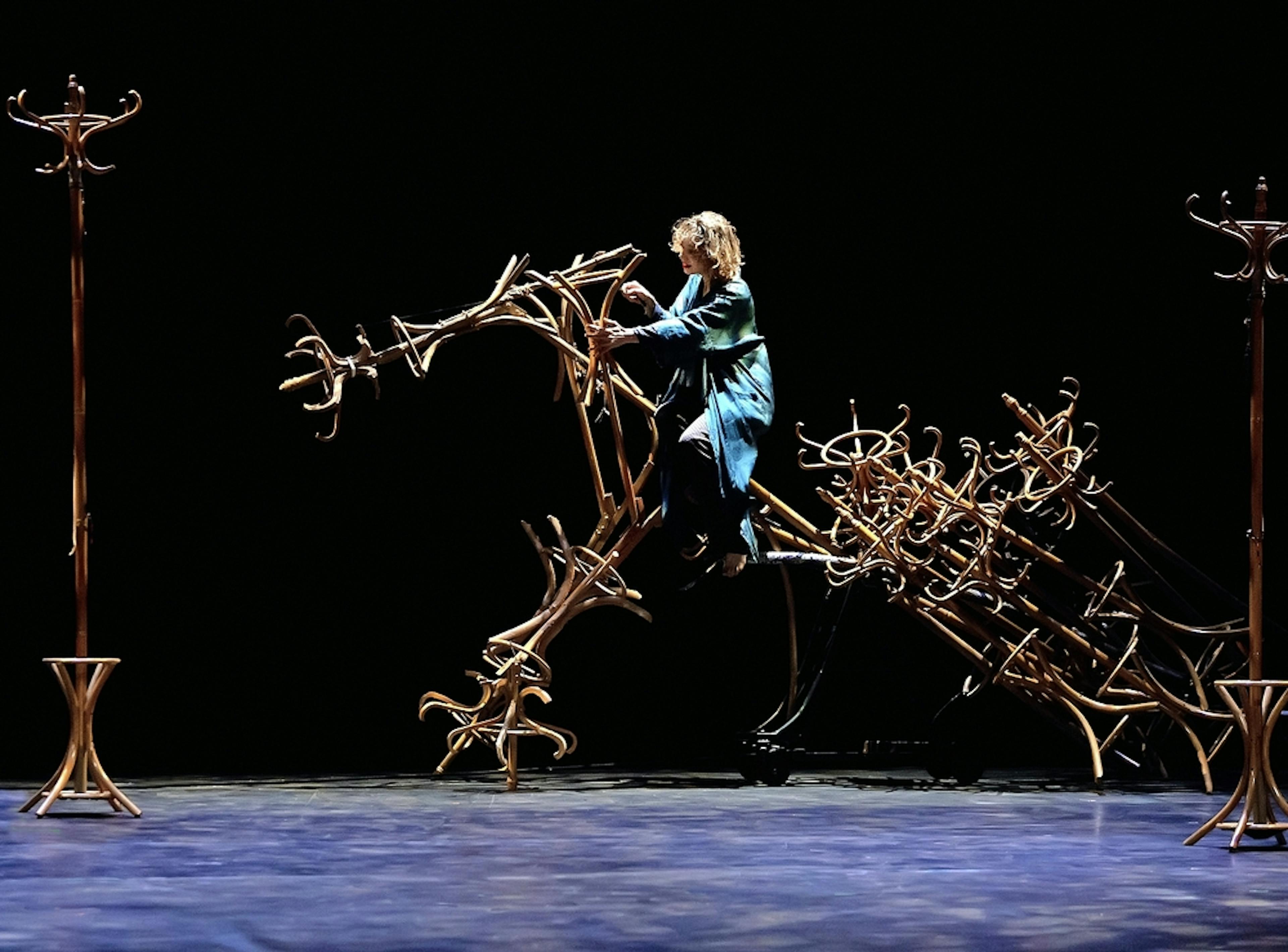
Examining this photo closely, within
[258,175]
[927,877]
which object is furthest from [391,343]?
[927,877]

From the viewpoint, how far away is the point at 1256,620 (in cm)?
505

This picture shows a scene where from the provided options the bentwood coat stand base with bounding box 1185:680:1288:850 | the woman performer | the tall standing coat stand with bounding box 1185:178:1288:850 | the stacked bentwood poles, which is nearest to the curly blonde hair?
the woman performer

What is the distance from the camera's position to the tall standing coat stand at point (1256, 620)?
4.97 meters

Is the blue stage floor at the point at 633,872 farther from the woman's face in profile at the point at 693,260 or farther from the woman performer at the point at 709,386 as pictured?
the woman's face in profile at the point at 693,260

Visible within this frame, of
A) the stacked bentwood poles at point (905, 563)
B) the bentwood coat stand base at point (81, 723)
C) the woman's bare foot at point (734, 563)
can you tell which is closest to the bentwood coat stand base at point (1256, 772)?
the stacked bentwood poles at point (905, 563)

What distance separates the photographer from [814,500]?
26.3 feet

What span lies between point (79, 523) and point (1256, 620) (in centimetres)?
292

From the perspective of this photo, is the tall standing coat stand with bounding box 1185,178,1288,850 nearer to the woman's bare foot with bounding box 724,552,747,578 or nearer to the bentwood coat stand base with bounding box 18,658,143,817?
the woman's bare foot with bounding box 724,552,747,578

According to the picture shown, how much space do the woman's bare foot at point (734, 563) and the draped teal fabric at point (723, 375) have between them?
5 cm

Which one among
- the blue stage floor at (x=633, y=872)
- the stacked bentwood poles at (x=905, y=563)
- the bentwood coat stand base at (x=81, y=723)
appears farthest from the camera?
the stacked bentwood poles at (x=905, y=563)

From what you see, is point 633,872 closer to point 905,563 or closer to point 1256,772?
point 1256,772

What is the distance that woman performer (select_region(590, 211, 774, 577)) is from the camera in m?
6.21

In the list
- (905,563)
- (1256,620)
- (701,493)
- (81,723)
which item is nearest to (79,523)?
(81,723)

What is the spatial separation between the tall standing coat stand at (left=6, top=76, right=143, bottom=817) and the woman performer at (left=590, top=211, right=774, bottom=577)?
4.62 ft
